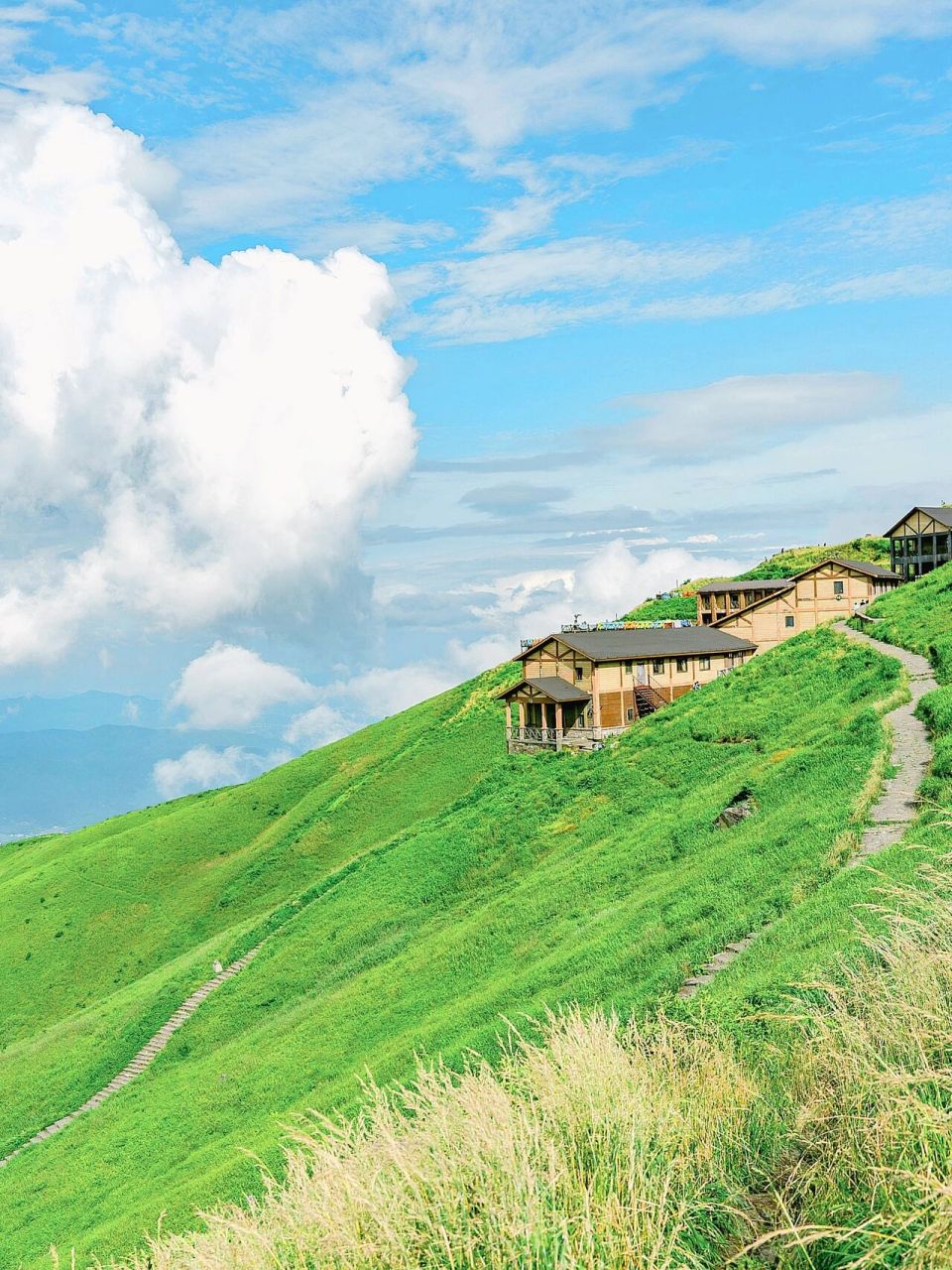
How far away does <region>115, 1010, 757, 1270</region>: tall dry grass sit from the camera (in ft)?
26.4

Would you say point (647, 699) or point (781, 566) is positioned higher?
point (781, 566)

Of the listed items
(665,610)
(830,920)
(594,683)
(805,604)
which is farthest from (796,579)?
(830,920)

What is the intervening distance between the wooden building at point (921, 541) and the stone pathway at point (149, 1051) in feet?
256

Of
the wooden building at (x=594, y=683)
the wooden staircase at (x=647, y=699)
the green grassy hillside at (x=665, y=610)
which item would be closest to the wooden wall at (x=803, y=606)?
the wooden building at (x=594, y=683)

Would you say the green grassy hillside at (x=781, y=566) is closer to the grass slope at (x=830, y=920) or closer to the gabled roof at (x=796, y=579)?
the gabled roof at (x=796, y=579)

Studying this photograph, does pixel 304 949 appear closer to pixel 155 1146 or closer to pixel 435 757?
pixel 155 1146

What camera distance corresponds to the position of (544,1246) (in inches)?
307

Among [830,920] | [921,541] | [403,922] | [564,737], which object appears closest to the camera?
[830,920]

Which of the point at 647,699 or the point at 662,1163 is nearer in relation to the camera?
the point at 662,1163

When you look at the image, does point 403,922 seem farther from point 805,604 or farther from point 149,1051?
point 805,604

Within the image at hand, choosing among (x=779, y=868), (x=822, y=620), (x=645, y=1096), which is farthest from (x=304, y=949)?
(x=822, y=620)

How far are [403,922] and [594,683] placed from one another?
2393 centimetres

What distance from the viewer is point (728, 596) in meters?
111

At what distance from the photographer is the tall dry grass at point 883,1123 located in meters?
6.93
